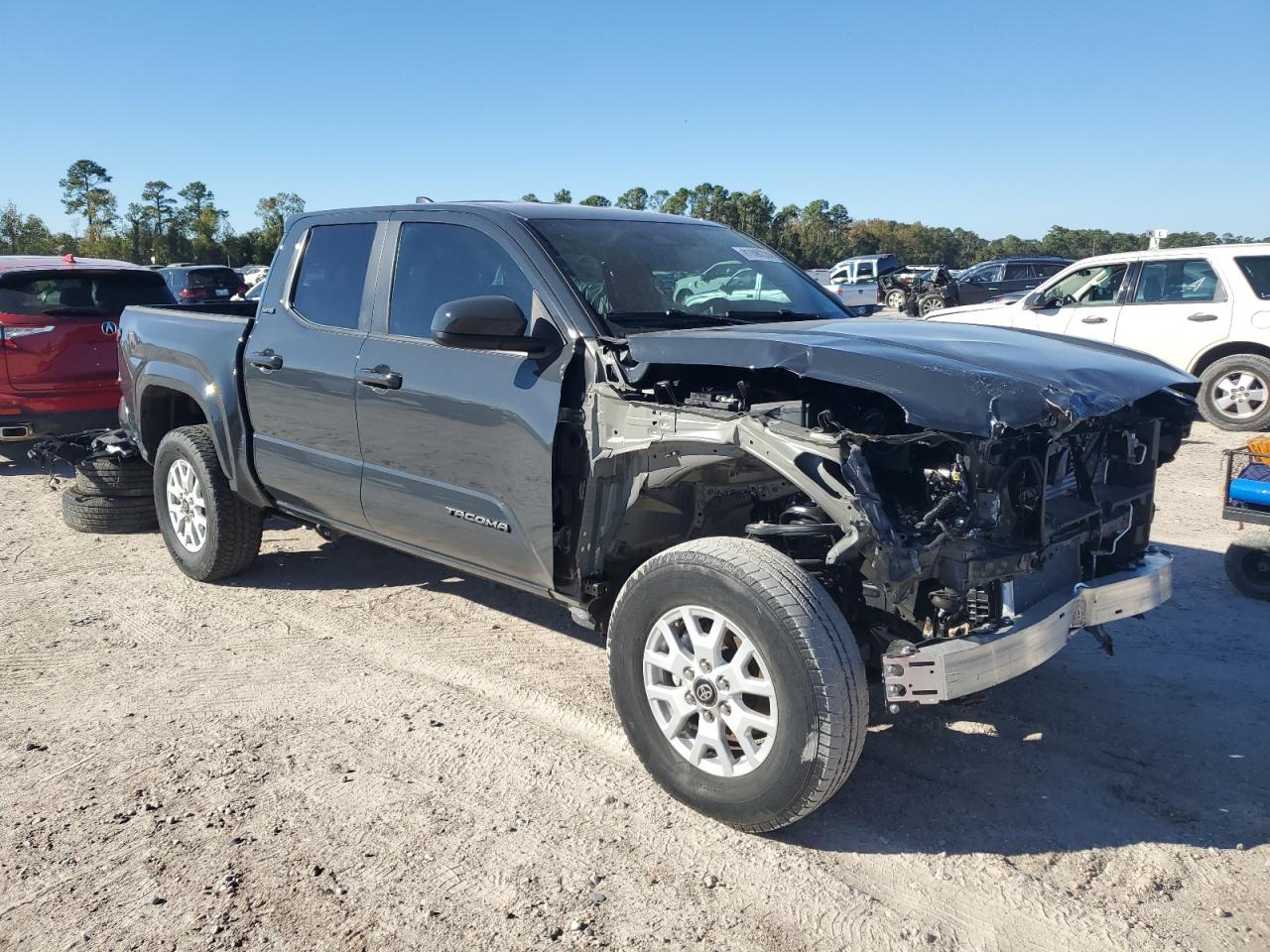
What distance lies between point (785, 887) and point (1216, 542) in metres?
4.70

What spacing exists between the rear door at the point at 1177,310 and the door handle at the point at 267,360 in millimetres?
8691

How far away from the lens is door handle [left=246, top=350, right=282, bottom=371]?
4.89 metres

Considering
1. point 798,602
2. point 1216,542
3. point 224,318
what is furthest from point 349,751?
point 1216,542

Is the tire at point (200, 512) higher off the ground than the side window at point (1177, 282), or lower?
lower

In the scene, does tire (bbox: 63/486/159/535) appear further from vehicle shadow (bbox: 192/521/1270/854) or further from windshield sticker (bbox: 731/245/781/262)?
windshield sticker (bbox: 731/245/781/262)

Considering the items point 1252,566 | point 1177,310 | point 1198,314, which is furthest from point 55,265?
point 1198,314

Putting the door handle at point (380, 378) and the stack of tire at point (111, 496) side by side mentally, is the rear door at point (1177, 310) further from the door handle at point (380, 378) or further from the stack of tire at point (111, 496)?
the stack of tire at point (111, 496)

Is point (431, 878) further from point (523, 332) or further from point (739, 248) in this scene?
point (739, 248)

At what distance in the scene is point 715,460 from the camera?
3264mm

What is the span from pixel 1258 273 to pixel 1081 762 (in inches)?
327

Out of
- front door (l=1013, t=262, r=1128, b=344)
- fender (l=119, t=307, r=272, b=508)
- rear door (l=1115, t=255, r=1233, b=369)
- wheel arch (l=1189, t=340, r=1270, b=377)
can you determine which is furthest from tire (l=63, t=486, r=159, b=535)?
wheel arch (l=1189, t=340, r=1270, b=377)

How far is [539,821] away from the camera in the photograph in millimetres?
3221

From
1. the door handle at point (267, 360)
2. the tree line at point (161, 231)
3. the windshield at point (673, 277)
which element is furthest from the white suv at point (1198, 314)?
the tree line at point (161, 231)

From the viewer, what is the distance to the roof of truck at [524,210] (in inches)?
165
